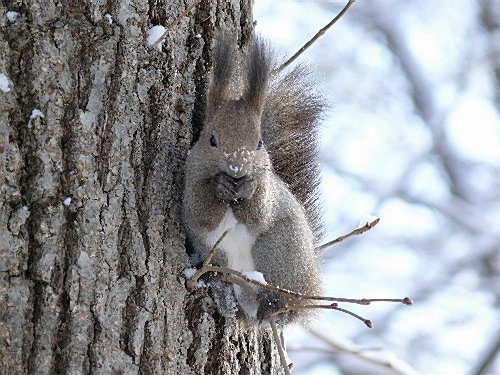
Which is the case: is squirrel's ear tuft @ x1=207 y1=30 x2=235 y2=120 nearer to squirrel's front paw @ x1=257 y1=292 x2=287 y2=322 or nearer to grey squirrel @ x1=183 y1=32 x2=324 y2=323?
grey squirrel @ x1=183 y1=32 x2=324 y2=323

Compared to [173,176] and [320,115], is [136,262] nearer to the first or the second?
[173,176]

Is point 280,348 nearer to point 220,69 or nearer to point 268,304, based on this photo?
point 268,304

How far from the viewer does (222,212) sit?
6.18 feet

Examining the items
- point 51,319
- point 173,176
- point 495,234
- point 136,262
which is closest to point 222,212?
point 173,176

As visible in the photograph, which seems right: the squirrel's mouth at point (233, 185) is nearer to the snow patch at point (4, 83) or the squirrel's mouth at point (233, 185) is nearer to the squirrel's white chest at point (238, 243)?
the squirrel's white chest at point (238, 243)

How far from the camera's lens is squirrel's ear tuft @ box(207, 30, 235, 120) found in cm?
175

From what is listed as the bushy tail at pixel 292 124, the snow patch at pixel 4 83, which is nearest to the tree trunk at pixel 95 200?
the snow patch at pixel 4 83

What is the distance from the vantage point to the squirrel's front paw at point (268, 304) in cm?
186

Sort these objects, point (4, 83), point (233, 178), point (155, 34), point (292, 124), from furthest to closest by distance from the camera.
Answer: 1. point (292, 124)
2. point (233, 178)
3. point (155, 34)
4. point (4, 83)

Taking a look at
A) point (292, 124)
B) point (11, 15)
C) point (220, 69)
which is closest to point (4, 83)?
point (11, 15)

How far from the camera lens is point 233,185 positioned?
1.84 meters

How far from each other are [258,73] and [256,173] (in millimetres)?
216

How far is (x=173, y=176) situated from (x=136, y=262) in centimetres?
22

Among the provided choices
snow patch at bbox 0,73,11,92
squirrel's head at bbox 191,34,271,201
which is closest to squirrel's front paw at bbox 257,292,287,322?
squirrel's head at bbox 191,34,271,201
